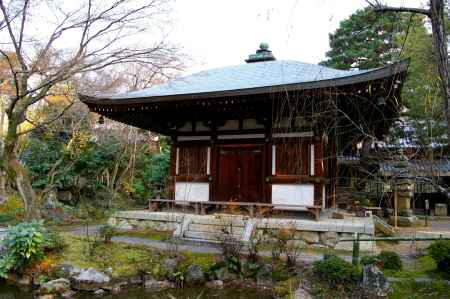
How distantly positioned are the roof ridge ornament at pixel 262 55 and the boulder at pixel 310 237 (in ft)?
27.3

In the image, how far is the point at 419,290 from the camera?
5.38m

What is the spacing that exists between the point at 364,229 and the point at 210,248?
3.36m

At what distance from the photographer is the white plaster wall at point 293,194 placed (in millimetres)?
9211

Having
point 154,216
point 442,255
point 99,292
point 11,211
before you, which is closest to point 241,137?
point 154,216

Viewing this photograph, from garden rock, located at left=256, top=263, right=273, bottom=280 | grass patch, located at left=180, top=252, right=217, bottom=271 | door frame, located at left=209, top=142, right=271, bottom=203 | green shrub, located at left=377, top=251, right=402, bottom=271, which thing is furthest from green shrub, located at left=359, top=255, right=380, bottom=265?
door frame, located at left=209, top=142, right=271, bottom=203

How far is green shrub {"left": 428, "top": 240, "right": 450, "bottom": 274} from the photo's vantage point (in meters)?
6.07

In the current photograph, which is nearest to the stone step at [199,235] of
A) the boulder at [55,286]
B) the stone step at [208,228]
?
the stone step at [208,228]

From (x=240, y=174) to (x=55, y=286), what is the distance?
5.49 metres

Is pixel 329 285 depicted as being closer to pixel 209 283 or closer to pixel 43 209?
pixel 209 283

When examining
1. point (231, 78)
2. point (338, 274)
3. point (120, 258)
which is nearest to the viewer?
point (338, 274)

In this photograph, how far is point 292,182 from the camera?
939 centimetres

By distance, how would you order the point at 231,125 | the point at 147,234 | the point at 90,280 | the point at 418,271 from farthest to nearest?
the point at 231,125 → the point at 147,234 → the point at 90,280 → the point at 418,271

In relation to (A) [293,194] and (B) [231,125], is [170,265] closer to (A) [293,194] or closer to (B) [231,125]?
(A) [293,194]

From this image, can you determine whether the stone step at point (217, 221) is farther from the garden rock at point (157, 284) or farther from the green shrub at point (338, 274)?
the green shrub at point (338, 274)
